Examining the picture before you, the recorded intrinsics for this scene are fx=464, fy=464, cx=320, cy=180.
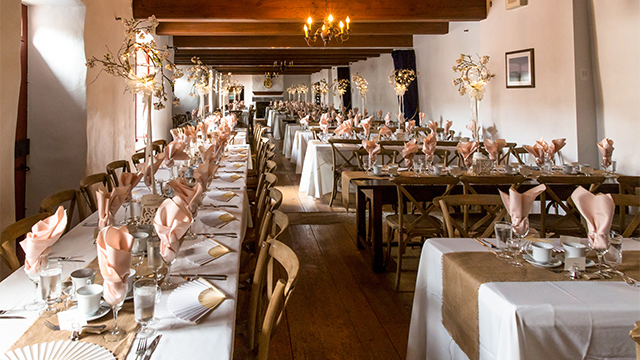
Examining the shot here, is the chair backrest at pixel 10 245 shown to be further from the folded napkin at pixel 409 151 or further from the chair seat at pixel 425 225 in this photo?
the folded napkin at pixel 409 151

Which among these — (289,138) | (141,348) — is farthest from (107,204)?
(289,138)

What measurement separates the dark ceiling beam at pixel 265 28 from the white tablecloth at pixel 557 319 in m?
7.37

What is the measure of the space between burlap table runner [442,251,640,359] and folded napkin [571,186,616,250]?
0.46ft

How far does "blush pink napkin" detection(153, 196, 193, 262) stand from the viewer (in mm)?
1629

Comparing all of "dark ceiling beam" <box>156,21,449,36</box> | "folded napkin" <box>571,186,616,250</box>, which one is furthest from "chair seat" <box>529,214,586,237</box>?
"dark ceiling beam" <box>156,21,449,36</box>

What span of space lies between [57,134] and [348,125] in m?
4.07

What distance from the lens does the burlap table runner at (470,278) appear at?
1.74m

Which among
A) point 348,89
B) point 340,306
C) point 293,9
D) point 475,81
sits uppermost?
point 348,89

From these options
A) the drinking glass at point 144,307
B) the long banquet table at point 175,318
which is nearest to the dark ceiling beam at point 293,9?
the long banquet table at point 175,318

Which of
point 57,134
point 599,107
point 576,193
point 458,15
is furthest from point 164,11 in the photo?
point 576,193

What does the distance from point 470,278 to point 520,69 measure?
5.52 metres

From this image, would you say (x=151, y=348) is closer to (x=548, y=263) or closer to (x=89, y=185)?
(x=548, y=263)

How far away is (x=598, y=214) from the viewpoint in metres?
1.89

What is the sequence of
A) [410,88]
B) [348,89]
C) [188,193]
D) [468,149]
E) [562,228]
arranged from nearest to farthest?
[188,193]
[562,228]
[468,149]
[410,88]
[348,89]
